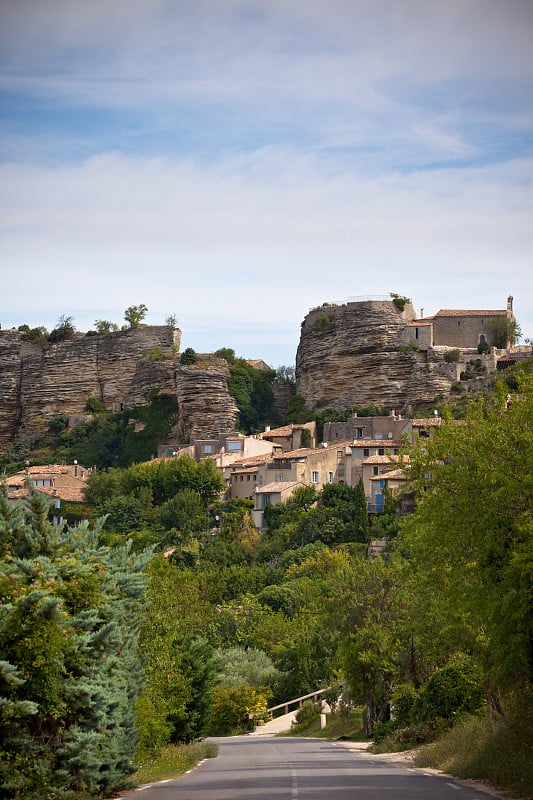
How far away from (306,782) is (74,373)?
11193 cm

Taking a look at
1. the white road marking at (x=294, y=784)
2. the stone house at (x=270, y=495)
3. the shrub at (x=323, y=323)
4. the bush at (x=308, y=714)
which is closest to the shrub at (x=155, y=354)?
the shrub at (x=323, y=323)

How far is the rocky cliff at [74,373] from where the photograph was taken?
130 meters

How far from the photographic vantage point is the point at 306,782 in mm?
23547

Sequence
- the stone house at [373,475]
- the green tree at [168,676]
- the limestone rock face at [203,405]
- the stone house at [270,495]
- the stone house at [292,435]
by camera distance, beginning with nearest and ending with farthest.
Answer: the green tree at [168,676], the stone house at [373,475], the stone house at [270,495], the stone house at [292,435], the limestone rock face at [203,405]

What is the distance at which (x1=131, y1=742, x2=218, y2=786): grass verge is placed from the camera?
27094 mm

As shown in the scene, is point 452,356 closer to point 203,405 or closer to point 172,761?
point 203,405

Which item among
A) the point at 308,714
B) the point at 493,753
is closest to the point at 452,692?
the point at 493,753

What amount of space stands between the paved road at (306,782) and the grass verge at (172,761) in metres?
0.42

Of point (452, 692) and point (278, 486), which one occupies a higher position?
point (278, 486)

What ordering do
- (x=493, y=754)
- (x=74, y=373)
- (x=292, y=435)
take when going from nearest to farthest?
(x=493, y=754), (x=292, y=435), (x=74, y=373)

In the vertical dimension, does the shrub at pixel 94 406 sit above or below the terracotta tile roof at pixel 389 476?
above

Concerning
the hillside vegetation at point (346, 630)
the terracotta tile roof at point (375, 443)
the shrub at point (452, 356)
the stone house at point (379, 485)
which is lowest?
the hillside vegetation at point (346, 630)

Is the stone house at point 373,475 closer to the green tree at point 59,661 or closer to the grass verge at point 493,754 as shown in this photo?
the grass verge at point 493,754

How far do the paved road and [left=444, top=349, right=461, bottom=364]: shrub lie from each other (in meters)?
75.8
